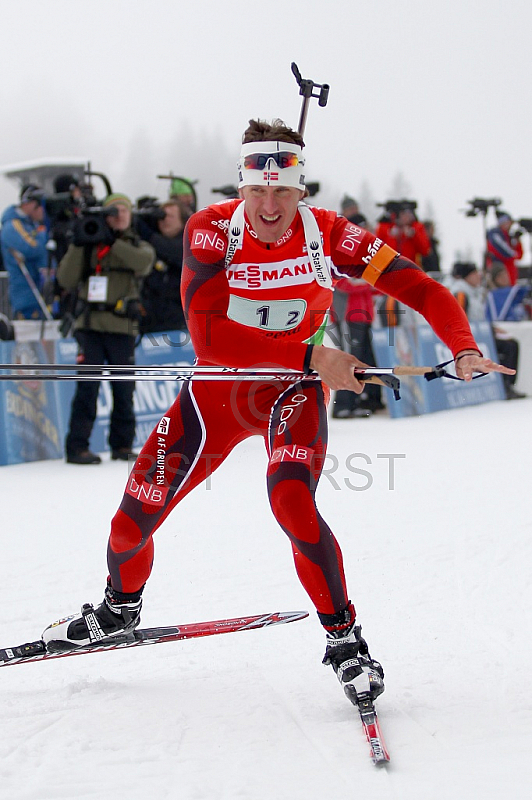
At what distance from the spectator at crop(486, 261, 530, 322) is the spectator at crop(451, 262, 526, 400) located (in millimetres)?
113

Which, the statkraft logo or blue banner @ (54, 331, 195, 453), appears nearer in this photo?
the statkraft logo

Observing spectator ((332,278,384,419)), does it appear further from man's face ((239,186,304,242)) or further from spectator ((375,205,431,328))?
man's face ((239,186,304,242))

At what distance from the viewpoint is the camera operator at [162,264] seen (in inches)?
305

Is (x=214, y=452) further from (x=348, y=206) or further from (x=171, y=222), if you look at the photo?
(x=348, y=206)

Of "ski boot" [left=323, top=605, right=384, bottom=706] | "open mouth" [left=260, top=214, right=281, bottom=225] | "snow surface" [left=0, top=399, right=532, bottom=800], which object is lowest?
"snow surface" [left=0, top=399, right=532, bottom=800]

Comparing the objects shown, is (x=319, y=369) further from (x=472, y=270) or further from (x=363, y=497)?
(x=472, y=270)

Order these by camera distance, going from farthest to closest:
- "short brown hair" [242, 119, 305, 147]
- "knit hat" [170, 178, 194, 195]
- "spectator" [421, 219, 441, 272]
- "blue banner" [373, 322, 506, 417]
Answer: "spectator" [421, 219, 441, 272] < "blue banner" [373, 322, 506, 417] < "knit hat" [170, 178, 194, 195] < "short brown hair" [242, 119, 305, 147]

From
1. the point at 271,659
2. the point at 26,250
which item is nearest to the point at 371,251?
the point at 271,659

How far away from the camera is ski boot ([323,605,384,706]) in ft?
8.98

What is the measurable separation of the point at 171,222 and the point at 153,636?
5.18 metres

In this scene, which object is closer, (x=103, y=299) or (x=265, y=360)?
(x=265, y=360)

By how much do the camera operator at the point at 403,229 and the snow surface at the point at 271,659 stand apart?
4.26 metres

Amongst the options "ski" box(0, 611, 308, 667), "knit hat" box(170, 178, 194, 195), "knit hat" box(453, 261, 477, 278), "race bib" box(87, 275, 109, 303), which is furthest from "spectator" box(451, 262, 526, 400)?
"ski" box(0, 611, 308, 667)

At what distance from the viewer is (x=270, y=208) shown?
3006 mm
